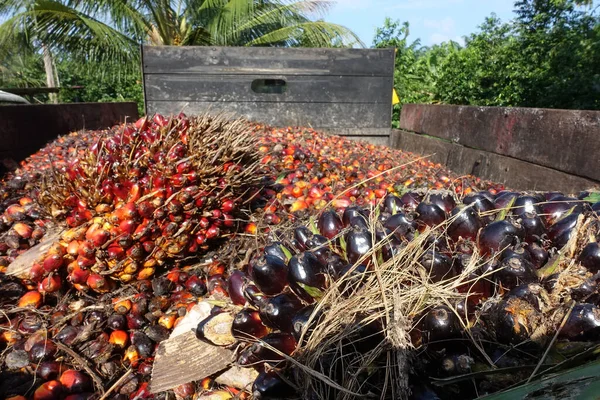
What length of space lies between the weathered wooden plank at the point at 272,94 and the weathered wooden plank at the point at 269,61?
0.23ft

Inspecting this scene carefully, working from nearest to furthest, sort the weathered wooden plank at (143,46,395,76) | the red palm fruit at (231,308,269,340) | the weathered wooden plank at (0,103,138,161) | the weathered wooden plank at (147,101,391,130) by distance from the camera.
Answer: the red palm fruit at (231,308,269,340) → the weathered wooden plank at (0,103,138,161) → the weathered wooden plank at (143,46,395,76) → the weathered wooden plank at (147,101,391,130)

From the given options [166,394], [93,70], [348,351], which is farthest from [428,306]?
[93,70]

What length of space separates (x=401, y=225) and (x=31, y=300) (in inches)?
60.3

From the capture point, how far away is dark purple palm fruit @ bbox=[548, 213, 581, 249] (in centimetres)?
123

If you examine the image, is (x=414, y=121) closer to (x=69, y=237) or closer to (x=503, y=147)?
(x=503, y=147)

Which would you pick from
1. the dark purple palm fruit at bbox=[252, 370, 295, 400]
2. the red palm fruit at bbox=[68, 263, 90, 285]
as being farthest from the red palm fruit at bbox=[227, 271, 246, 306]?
the red palm fruit at bbox=[68, 263, 90, 285]

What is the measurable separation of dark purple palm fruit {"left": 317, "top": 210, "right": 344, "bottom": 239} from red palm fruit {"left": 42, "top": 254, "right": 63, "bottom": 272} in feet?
3.60

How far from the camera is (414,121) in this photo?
18.1ft

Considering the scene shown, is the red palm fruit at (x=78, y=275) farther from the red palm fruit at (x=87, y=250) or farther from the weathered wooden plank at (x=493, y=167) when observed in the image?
the weathered wooden plank at (x=493, y=167)

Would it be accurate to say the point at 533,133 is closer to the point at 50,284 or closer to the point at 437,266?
the point at 437,266

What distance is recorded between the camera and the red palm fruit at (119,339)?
5.20 ft

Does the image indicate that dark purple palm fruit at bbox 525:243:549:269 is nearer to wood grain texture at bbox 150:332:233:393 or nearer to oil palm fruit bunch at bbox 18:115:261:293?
wood grain texture at bbox 150:332:233:393

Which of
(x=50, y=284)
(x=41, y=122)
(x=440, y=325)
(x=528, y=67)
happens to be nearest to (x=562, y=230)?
(x=440, y=325)

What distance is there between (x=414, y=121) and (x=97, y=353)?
4853 mm
